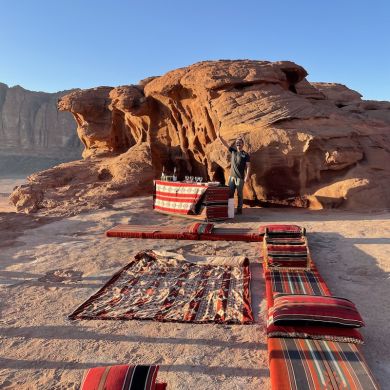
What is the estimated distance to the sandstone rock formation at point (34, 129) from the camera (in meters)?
36.1

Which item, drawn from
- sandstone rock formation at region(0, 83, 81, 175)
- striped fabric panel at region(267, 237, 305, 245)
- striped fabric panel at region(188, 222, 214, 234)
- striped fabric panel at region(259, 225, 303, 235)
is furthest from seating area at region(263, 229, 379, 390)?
sandstone rock formation at region(0, 83, 81, 175)

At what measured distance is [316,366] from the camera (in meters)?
2.06

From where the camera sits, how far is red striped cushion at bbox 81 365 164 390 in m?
1.79

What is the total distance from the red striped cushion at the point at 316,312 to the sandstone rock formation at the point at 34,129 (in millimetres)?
35212

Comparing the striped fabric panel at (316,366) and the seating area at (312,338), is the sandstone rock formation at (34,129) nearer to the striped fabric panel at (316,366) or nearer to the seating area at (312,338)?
the seating area at (312,338)

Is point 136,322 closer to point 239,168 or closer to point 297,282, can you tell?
point 297,282

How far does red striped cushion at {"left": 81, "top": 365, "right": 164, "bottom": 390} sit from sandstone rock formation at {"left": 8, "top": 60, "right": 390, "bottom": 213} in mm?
6610

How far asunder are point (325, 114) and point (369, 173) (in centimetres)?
179

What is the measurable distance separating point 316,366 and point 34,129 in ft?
134

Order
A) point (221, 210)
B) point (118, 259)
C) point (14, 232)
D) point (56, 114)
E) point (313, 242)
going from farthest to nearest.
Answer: point (56, 114) → point (221, 210) → point (14, 232) → point (313, 242) → point (118, 259)

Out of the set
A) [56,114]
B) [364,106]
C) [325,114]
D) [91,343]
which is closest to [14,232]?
[91,343]

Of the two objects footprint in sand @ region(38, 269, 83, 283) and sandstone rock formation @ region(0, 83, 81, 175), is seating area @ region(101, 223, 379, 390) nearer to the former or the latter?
footprint in sand @ region(38, 269, 83, 283)

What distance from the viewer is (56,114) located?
37938 mm

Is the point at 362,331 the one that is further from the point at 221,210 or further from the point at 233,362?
the point at 221,210
